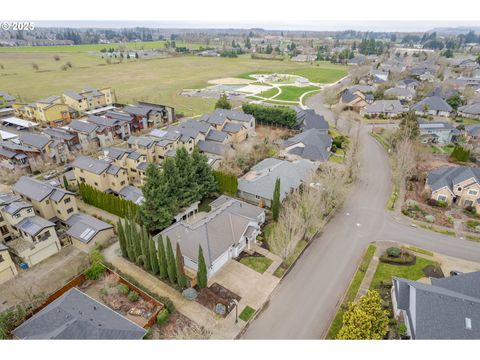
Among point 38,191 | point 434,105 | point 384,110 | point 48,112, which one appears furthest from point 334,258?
point 48,112

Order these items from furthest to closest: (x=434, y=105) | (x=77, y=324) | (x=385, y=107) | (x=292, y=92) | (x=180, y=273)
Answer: (x=292, y=92) → (x=385, y=107) → (x=434, y=105) → (x=180, y=273) → (x=77, y=324)

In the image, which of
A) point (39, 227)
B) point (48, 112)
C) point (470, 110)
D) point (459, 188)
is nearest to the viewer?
point (39, 227)

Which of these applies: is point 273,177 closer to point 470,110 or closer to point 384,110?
point 384,110

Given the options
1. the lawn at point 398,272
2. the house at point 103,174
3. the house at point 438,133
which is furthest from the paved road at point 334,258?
the house at point 103,174

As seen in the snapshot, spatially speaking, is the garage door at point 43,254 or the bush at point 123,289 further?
the garage door at point 43,254

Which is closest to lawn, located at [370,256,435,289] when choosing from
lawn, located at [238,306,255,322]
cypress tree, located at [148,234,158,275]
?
lawn, located at [238,306,255,322]

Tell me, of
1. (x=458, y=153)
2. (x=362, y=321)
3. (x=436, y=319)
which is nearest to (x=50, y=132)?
(x=362, y=321)

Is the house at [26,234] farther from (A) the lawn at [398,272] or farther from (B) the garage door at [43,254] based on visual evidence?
(A) the lawn at [398,272]
